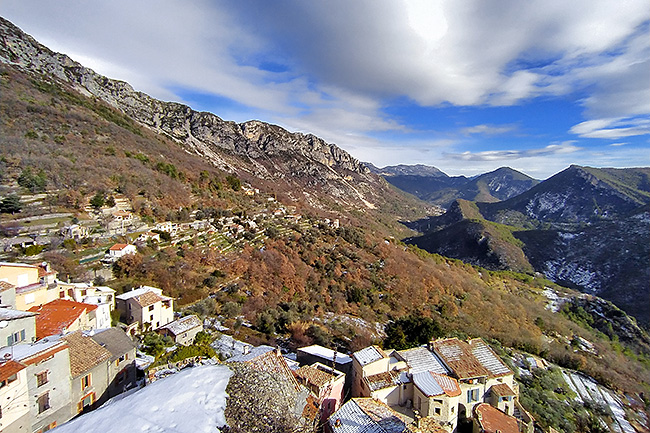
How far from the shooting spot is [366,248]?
1569 inches

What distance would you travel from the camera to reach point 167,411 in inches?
159

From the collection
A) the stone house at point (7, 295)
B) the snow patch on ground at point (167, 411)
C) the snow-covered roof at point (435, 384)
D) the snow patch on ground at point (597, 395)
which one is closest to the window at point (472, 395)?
the snow-covered roof at point (435, 384)

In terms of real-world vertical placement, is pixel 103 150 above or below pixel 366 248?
above

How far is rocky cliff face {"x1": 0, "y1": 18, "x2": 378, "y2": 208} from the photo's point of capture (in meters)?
55.8

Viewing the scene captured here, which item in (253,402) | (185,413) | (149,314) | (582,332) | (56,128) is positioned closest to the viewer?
(185,413)

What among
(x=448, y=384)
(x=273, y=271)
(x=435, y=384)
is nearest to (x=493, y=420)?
(x=448, y=384)

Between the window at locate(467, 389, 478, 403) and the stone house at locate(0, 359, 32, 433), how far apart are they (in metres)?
12.8

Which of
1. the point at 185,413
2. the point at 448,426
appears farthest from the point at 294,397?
the point at 448,426

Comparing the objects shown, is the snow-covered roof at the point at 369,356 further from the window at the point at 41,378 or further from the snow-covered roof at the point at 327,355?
the window at the point at 41,378

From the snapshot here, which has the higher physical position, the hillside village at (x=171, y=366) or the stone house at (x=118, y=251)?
the stone house at (x=118, y=251)

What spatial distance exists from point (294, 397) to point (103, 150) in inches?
1547

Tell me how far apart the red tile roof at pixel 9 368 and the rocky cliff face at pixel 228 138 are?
2500 inches

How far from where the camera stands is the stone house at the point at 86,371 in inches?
321

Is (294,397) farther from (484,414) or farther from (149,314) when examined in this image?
(149,314)
